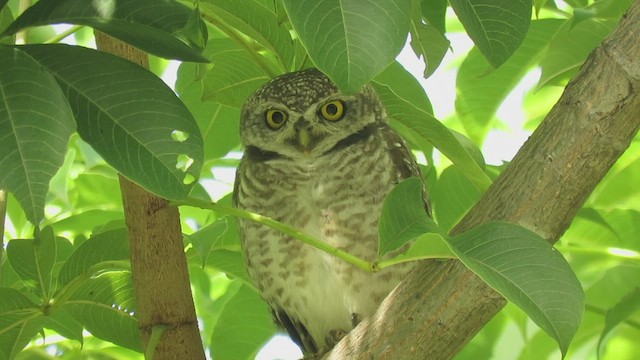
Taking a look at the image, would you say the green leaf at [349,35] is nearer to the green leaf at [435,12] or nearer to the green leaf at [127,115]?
the green leaf at [127,115]

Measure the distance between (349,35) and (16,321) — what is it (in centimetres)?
104

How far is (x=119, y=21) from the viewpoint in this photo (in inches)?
60.7

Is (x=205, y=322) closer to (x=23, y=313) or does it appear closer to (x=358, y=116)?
(x=358, y=116)

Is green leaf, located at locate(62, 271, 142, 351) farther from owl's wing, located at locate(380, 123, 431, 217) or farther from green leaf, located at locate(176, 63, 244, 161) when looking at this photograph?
owl's wing, located at locate(380, 123, 431, 217)

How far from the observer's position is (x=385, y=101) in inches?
74.4

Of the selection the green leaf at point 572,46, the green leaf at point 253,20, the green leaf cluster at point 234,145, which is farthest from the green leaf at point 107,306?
the green leaf at point 572,46

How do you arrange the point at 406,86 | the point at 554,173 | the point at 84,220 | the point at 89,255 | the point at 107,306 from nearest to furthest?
the point at 554,173 → the point at 89,255 → the point at 107,306 → the point at 406,86 → the point at 84,220

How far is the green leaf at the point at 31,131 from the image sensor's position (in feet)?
4.29

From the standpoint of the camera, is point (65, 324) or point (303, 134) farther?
point (303, 134)

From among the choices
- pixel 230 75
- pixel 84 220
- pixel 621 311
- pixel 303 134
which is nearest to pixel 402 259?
pixel 621 311

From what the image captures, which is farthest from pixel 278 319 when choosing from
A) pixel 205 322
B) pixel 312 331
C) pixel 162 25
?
pixel 162 25

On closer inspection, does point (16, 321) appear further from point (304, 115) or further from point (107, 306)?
point (304, 115)

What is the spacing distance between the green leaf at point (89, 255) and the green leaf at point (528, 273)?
0.83 meters

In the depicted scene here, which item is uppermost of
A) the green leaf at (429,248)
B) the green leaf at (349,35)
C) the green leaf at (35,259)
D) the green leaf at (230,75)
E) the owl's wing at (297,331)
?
the green leaf at (230,75)
